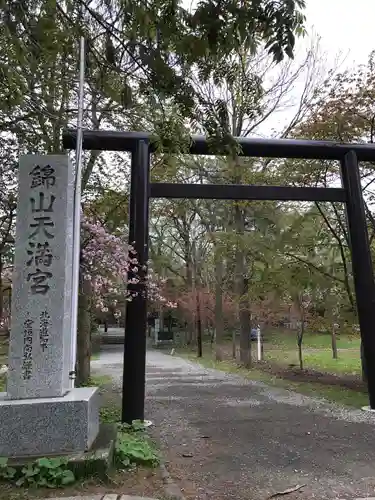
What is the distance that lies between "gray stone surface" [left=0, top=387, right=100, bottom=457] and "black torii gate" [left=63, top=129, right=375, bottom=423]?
241 centimetres

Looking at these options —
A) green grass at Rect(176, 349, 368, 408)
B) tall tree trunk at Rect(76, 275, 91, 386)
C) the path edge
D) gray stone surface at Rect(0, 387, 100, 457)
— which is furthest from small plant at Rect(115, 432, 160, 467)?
tall tree trunk at Rect(76, 275, 91, 386)

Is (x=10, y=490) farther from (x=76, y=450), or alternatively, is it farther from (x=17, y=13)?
(x=17, y=13)

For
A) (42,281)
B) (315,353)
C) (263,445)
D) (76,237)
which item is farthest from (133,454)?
(315,353)

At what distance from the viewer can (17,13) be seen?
348cm

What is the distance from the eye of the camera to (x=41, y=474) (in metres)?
3.32

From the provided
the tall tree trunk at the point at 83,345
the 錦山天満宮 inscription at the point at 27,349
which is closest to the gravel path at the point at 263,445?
the 錦山天満宮 inscription at the point at 27,349

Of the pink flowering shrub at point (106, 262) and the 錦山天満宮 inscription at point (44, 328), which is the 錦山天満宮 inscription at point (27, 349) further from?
the pink flowering shrub at point (106, 262)

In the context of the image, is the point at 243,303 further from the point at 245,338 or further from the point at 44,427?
the point at 44,427

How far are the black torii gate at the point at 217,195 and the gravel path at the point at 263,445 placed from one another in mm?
838

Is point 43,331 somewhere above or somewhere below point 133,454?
above

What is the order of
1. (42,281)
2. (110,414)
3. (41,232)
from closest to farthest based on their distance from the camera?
(42,281) → (41,232) → (110,414)

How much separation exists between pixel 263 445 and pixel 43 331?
2.85m

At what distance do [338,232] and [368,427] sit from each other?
5283mm

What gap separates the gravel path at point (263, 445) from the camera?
3789mm
